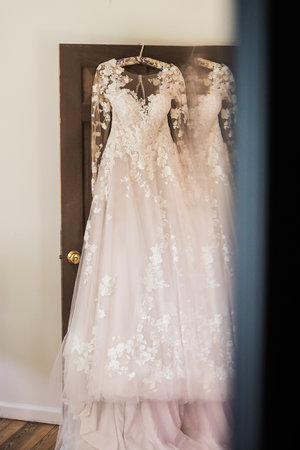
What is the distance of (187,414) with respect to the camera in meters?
1.59

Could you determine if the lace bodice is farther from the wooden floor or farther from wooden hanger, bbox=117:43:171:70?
the wooden floor

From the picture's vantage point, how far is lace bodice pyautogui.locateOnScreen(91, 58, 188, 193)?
1.69 m

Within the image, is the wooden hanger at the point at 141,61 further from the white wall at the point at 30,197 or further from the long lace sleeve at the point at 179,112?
the white wall at the point at 30,197

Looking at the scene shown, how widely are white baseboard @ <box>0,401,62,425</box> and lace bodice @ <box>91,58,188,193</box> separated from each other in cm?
114

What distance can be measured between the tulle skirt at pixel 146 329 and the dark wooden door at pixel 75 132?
0.48 feet

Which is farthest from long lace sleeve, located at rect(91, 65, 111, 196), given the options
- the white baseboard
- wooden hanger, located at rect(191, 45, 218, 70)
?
the white baseboard

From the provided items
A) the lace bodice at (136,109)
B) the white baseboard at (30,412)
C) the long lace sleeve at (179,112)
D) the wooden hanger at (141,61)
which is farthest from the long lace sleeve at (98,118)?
the white baseboard at (30,412)

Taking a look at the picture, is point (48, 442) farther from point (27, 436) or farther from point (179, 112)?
point (179, 112)

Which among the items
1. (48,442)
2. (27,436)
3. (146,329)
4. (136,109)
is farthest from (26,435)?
(136,109)

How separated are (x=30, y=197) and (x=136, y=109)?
2.31ft

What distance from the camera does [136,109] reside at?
5.55 ft

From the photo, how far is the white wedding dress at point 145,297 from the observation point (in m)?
1.50

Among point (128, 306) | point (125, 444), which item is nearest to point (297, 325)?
point (128, 306)

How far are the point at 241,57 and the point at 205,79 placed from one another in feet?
5.31
